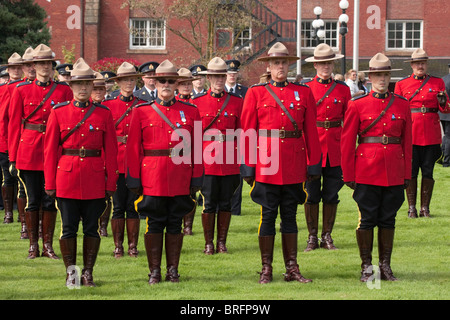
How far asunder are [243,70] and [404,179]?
28323 mm

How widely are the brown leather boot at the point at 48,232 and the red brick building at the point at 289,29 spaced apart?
3100 centimetres

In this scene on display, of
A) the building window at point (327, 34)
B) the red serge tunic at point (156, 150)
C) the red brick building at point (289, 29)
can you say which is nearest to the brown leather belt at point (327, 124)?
the red serge tunic at point (156, 150)

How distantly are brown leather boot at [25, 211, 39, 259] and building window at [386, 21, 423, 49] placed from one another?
34368 mm

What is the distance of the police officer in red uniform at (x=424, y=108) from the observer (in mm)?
13680

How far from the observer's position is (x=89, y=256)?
9344mm

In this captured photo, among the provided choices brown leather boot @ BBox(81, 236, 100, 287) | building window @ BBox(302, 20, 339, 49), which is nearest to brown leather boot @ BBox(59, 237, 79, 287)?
brown leather boot @ BBox(81, 236, 100, 287)

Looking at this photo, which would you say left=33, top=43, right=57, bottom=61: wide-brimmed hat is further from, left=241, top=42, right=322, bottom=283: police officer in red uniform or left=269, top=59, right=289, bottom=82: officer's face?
left=269, top=59, right=289, bottom=82: officer's face

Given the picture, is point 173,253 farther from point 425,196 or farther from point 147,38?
point 147,38

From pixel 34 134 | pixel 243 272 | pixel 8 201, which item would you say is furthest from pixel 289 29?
pixel 243 272

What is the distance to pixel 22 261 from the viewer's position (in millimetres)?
10992

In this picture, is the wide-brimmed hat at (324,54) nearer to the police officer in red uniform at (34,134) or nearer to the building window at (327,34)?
the police officer in red uniform at (34,134)

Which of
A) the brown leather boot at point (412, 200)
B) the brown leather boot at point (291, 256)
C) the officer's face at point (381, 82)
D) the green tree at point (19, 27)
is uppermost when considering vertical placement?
the green tree at point (19, 27)

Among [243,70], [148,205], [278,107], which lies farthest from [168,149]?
[243,70]

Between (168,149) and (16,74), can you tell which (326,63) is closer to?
(168,149)
